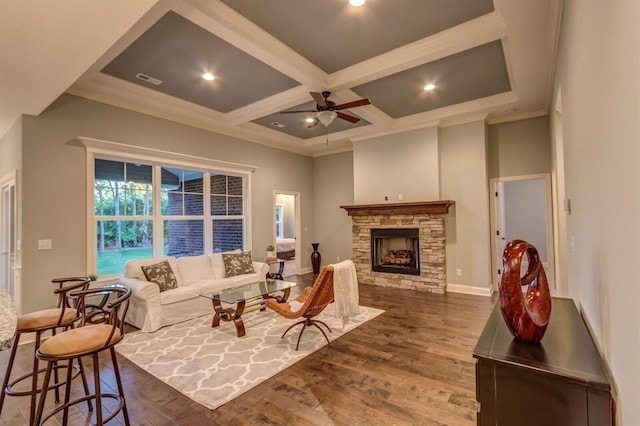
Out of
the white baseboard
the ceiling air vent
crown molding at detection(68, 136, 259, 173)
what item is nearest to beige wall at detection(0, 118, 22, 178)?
crown molding at detection(68, 136, 259, 173)

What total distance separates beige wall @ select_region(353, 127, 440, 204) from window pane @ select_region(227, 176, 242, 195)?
2529mm

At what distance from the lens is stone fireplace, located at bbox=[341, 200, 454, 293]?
5.81m

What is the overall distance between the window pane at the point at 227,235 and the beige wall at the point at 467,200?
4148 mm

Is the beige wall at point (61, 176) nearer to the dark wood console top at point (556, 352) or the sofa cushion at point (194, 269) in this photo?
the sofa cushion at point (194, 269)

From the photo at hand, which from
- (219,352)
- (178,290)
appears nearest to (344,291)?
(219,352)

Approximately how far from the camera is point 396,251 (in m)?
6.56

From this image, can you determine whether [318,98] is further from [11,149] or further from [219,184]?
[11,149]

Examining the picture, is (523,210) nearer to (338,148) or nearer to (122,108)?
(338,148)

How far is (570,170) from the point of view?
7.82 ft

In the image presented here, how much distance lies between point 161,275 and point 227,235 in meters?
1.98

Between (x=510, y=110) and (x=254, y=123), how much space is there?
460 cm

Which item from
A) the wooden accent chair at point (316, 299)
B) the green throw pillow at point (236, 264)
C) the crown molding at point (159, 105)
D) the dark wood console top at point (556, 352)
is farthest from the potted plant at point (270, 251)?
the dark wood console top at point (556, 352)

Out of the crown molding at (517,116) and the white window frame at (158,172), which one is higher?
the crown molding at (517,116)

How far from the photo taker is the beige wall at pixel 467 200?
5.54 meters
